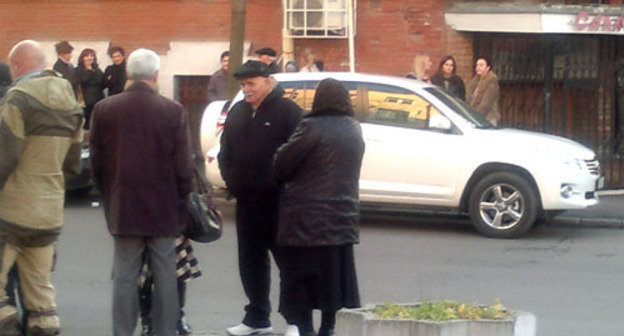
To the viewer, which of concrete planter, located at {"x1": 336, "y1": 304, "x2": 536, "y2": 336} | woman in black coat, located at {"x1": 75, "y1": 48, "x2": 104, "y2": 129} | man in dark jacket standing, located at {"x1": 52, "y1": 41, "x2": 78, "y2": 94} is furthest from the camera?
woman in black coat, located at {"x1": 75, "y1": 48, "x2": 104, "y2": 129}

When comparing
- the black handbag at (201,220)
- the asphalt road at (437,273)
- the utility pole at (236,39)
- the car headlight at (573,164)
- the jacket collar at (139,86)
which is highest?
the utility pole at (236,39)

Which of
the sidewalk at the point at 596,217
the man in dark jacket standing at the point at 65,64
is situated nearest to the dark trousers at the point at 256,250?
the sidewalk at the point at 596,217

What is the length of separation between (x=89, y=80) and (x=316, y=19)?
11.8 ft

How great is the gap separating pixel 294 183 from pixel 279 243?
0.40m

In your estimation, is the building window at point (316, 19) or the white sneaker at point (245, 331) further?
the building window at point (316, 19)

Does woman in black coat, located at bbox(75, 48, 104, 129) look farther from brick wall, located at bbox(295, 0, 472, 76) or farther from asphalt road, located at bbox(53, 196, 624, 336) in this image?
asphalt road, located at bbox(53, 196, 624, 336)

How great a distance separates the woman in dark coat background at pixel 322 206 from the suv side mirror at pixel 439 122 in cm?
574

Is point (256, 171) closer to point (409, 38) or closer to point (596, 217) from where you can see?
point (596, 217)

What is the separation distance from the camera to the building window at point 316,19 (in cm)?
1906

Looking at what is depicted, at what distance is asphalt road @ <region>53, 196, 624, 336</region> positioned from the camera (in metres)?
9.52

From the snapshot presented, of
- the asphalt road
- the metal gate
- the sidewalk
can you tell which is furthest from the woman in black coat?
the sidewalk

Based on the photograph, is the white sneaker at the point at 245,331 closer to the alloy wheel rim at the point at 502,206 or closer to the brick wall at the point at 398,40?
the alloy wheel rim at the point at 502,206

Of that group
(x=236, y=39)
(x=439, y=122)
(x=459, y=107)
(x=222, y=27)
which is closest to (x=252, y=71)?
(x=439, y=122)

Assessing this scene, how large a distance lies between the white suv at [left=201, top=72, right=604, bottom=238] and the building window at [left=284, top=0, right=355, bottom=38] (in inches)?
207
